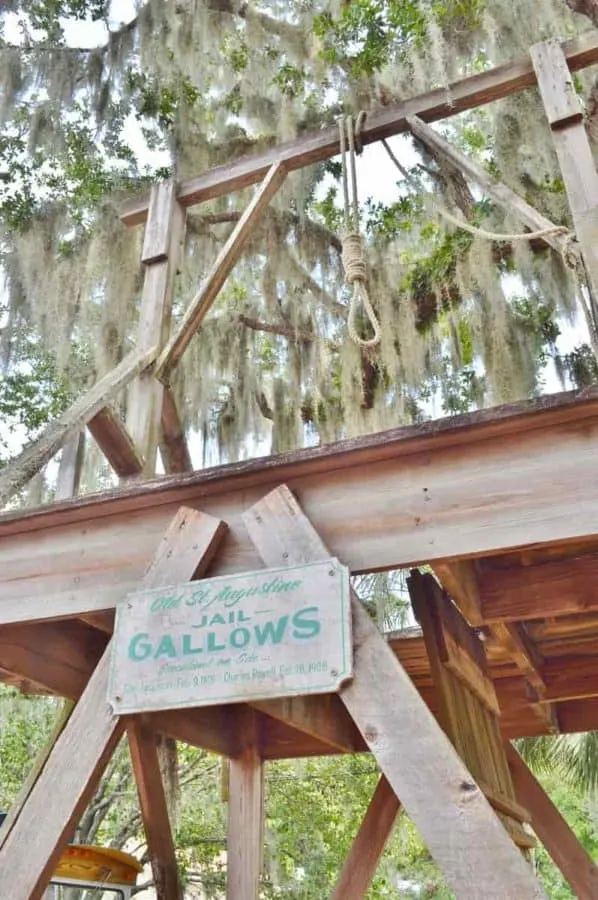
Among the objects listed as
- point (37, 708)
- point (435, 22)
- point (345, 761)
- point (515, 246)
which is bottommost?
point (345, 761)

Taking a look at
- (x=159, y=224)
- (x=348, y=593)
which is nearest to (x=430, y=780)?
(x=348, y=593)

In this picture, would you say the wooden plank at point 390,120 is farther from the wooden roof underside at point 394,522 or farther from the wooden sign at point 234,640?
the wooden sign at point 234,640

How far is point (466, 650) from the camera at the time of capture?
250cm

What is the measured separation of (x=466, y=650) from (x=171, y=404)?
2.61 metres

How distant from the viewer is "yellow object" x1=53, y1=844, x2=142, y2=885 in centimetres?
319

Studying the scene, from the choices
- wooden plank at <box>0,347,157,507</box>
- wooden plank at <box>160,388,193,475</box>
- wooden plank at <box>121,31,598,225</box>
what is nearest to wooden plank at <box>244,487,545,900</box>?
wooden plank at <box>0,347,157,507</box>

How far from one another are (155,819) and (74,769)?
3.44 feet

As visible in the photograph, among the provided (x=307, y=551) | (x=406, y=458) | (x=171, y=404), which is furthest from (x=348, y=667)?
(x=171, y=404)

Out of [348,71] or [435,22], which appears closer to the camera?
[435,22]

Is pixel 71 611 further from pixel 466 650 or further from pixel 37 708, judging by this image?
pixel 37 708

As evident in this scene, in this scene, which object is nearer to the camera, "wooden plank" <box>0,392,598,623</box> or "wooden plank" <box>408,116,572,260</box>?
"wooden plank" <box>0,392,598,623</box>

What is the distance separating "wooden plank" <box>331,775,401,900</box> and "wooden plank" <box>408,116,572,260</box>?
6.69 ft

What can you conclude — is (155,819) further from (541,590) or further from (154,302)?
(154,302)

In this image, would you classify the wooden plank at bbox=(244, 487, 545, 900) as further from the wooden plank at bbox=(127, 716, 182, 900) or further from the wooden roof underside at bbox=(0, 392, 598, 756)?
the wooden plank at bbox=(127, 716, 182, 900)
